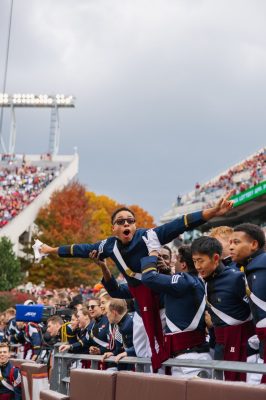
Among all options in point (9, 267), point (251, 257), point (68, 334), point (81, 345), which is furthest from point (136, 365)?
point (9, 267)

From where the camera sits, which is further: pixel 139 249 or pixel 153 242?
pixel 139 249

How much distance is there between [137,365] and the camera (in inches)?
230

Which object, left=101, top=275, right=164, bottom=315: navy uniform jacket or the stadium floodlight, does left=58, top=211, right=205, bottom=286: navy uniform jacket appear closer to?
left=101, top=275, right=164, bottom=315: navy uniform jacket

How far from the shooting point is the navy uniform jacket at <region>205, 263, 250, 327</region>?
204 inches

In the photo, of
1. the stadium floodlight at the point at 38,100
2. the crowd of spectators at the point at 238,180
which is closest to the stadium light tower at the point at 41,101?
the stadium floodlight at the point at 38,100

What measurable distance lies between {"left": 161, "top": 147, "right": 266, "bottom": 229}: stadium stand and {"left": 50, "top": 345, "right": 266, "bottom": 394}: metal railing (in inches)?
720

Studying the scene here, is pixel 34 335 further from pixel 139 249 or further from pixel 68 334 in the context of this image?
pixel 139 249

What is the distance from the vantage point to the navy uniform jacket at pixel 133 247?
5.81 m

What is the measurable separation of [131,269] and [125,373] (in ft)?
3.72

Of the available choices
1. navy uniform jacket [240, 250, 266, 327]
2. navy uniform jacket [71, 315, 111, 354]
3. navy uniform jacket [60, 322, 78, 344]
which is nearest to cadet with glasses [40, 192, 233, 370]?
navy uniform jacket [240, 250, 266, 327]

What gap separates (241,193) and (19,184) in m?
28.7

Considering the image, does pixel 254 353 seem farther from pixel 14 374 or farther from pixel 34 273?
pixel 34 273

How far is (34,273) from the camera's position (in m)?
50.8

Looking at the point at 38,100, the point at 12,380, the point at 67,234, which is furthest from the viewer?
the point at 38,100
